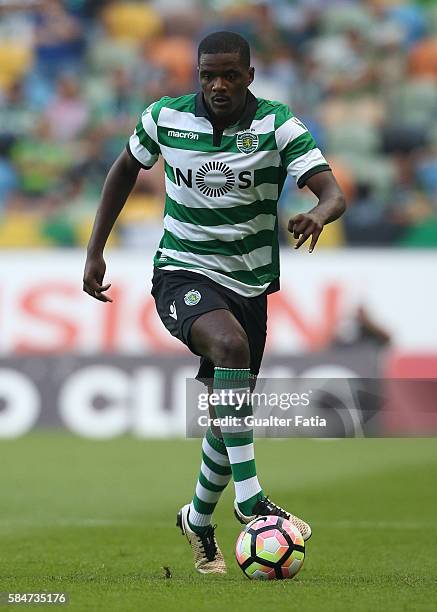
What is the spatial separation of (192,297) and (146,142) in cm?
83

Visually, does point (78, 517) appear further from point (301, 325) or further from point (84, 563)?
point (301, 325)

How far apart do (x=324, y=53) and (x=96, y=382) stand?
7.98 m

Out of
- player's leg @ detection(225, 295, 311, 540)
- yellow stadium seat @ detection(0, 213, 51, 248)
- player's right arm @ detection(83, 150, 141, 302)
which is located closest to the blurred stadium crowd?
yellow stadium seat @ detection(0, 213, 51, 248)

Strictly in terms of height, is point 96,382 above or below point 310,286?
below

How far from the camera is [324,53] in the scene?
19.5m

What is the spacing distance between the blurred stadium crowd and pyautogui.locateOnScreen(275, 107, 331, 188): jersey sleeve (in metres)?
10.6

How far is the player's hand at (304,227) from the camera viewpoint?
5141 mm

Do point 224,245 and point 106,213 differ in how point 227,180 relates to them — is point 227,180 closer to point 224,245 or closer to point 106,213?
point 224,245

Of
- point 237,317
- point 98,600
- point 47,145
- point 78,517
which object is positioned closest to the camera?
point 98,600

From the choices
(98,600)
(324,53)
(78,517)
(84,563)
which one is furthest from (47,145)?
(98,600)

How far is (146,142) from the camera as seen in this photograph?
20.1 feet

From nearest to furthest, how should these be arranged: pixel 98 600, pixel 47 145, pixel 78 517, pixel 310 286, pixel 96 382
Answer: pixel 98 600, pixel 78 517, pixel 96 382, pixel 310 286, pixel 47 145

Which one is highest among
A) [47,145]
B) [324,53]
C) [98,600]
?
[324,53]
